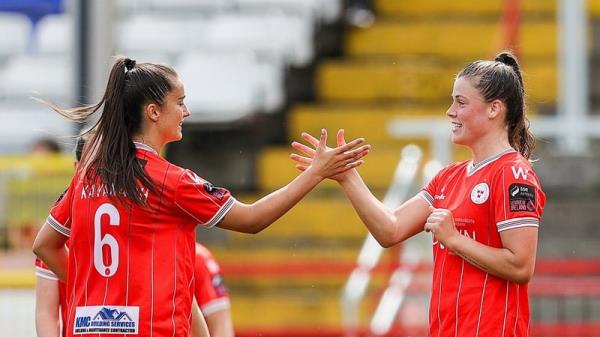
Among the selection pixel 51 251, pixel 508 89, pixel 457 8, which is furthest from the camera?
pixel 457 8

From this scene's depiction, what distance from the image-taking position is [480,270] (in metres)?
4.75

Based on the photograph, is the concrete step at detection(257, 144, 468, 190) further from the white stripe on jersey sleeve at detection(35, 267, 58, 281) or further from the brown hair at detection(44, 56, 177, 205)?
the brown hair at detection(44, 56, 177, 205)

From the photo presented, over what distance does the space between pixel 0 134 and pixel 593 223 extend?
17.4 feet

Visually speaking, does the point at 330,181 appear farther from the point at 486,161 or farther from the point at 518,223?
the point at 518,223

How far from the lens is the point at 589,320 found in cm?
978

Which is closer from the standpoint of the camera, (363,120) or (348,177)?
(348,177)

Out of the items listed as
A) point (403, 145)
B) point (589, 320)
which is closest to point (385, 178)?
point (403, 145)

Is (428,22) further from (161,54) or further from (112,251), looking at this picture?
(112,251)

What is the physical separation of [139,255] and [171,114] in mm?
507

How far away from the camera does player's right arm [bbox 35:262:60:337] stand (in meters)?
5.16

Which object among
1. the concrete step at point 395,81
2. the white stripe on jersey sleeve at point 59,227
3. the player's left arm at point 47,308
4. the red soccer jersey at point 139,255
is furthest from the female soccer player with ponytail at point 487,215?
the concrete step at point 395,81

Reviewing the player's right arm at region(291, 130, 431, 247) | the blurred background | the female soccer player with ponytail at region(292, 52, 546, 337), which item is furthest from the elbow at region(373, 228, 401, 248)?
the blurred background

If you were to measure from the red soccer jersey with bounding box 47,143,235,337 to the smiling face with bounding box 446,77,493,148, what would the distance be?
86 cm

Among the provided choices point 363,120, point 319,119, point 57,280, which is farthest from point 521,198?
point 319,119
